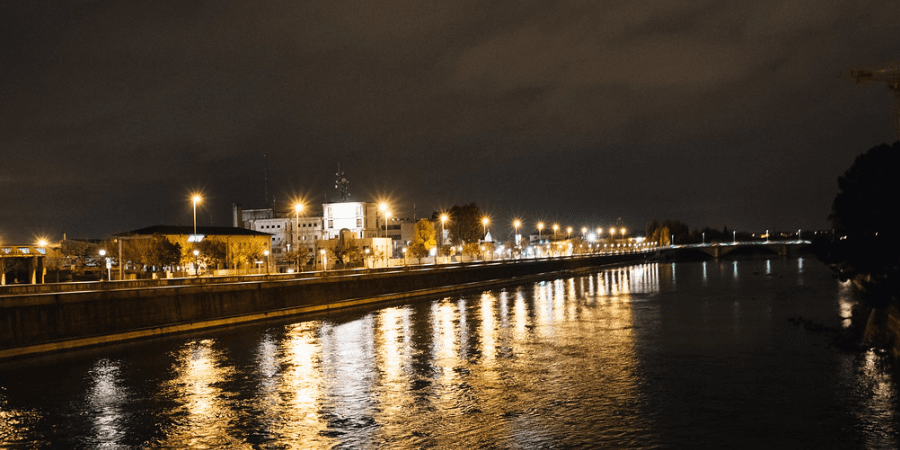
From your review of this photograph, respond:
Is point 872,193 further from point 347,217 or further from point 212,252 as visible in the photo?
A: point 347,217

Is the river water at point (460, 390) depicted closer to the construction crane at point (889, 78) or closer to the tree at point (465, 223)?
the construction crane at point (889, 78)

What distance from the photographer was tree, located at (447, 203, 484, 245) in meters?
138

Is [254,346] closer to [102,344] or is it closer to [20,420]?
[102,344]

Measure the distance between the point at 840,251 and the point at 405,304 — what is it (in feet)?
87.3

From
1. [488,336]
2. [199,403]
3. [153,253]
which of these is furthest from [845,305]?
[153,253]

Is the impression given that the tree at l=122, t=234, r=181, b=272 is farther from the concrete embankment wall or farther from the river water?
the river water

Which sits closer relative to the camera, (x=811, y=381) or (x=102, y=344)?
(x=811, y=381)

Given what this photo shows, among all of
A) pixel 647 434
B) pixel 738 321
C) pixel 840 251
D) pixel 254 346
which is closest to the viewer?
pixel 647 434

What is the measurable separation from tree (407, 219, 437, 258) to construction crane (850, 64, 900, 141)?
6701cm

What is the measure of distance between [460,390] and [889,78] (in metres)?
99.2

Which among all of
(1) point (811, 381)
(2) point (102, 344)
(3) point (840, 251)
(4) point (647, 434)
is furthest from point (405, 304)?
(4) point (647, 434)

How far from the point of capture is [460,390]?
54.4ft

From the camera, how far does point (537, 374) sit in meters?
18.7

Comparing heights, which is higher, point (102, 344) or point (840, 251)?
point (840, 251)
